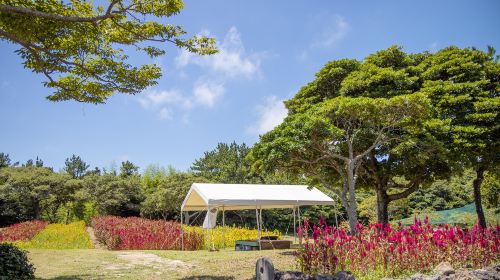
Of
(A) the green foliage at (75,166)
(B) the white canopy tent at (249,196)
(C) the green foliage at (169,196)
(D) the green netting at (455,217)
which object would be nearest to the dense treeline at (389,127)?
(B) the white canopy tent at (249,196)

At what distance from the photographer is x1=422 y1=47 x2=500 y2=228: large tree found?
11700 millimetres

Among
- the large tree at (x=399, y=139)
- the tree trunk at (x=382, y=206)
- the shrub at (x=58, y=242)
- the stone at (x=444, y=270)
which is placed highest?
the large tree at (x=399, y=139)

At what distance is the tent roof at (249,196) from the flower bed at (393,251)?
293 inches

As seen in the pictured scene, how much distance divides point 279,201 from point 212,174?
19943mm

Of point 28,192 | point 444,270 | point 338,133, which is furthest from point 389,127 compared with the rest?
point 28,192

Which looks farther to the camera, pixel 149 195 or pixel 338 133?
pixel 149 195

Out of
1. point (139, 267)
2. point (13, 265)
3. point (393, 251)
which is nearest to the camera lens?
point (13, 265)

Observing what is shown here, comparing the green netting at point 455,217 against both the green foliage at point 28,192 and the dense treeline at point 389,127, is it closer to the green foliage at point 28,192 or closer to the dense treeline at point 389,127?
the dense treeline at point 389,127

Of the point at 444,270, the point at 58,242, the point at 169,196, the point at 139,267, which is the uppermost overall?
the point at 169,196

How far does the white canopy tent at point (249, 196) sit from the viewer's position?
13.4 m

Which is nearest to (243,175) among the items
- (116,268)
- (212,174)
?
(212,174)

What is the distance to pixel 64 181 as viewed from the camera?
33.3 m

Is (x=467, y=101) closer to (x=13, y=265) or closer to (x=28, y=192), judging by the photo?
(x=13, y=265)

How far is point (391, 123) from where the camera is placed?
35.4ft
